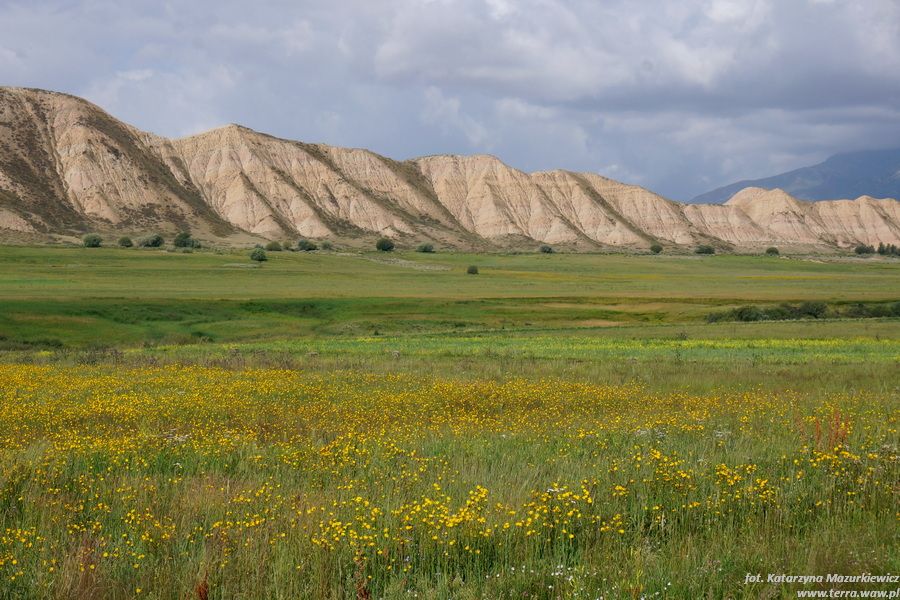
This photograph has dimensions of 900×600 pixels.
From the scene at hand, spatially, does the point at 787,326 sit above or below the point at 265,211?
below

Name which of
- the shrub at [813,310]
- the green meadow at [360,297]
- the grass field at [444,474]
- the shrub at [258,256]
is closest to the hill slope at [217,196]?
the shrub at [258,256]

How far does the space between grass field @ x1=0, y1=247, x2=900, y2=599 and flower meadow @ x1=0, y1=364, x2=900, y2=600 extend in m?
0.04

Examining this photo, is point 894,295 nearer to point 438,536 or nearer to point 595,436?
point 595,436

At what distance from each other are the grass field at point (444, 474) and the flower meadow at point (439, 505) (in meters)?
0.04

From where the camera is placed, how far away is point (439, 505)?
796cm

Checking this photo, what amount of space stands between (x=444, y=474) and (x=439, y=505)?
1.63 meters

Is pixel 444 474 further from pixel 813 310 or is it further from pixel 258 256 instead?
pixel 258 256

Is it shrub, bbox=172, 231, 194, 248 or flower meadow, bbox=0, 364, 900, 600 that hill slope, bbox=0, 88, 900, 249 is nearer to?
shrub, bbox=172, 231, 194, 248

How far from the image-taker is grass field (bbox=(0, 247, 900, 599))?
6.74 m

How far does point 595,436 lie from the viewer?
12.5 meters

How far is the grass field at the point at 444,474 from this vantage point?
22.1ft

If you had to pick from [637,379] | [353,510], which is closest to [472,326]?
[637,379]

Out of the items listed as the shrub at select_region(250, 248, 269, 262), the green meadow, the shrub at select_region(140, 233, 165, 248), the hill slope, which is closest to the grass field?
the green meadow

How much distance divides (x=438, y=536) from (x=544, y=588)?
1.29 m
